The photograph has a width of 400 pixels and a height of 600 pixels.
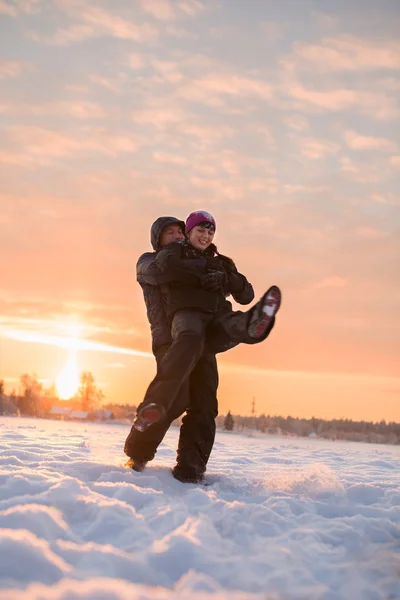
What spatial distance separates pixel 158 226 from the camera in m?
4.66

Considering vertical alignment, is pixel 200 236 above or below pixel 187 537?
above

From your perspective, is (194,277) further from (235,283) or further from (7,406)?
(7,406)

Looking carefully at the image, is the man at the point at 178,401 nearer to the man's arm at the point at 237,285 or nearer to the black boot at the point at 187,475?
the black boot at the point at 187,475

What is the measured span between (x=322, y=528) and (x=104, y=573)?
1.22 metres

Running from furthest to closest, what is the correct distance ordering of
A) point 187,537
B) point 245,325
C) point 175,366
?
point 175,366, point 245,325, point 187,537

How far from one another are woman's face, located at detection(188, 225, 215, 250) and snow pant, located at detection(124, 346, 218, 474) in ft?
3.07

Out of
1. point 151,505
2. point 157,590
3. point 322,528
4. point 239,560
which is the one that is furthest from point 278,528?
point 157,590

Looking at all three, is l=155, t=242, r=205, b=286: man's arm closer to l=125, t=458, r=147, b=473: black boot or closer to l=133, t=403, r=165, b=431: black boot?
l=133, t=403, r=165, b=431: black boot

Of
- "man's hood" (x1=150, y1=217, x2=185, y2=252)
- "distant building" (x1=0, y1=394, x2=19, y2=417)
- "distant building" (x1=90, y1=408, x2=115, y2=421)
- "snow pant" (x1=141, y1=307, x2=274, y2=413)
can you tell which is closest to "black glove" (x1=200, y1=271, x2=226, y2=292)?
"snow pant" (x1=141, y1=307, x2=274, y2=413)

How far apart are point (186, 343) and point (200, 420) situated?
0.72 meters

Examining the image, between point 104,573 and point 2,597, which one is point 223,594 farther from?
point 2,597

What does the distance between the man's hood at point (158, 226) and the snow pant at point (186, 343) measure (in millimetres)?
845

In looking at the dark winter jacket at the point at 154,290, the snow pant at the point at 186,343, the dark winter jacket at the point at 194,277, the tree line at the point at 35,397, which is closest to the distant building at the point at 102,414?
the tree line at the point at 35,397

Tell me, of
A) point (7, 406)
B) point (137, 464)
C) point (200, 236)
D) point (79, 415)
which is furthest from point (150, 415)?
point (79, 415)
